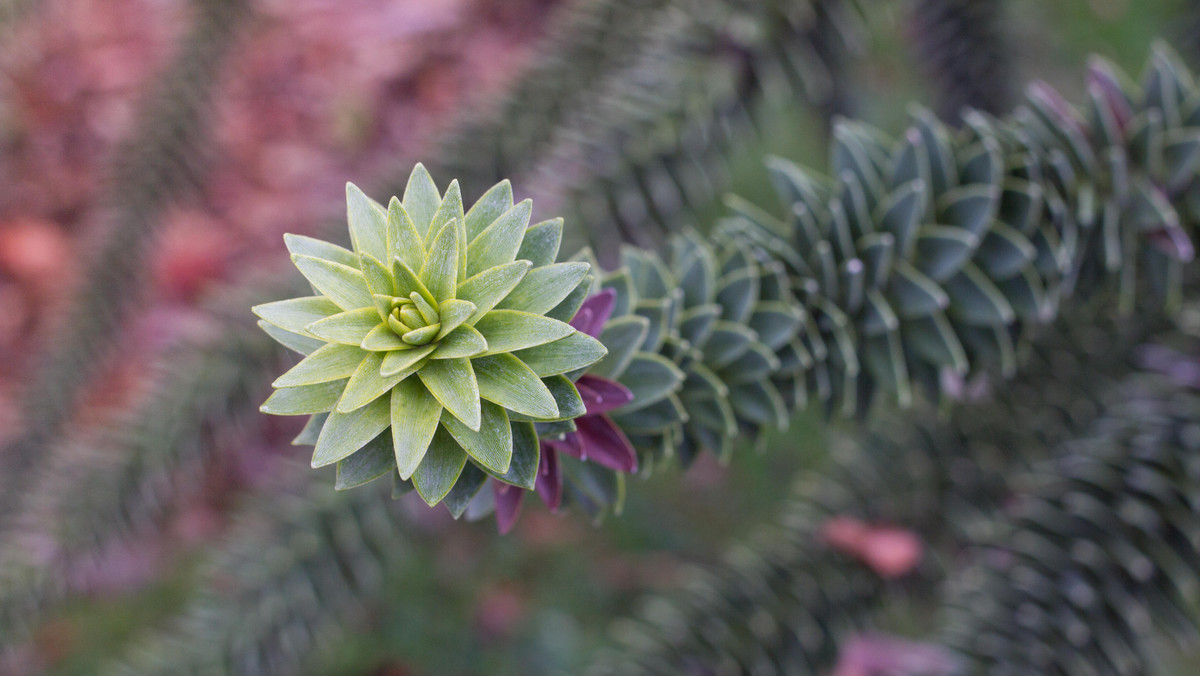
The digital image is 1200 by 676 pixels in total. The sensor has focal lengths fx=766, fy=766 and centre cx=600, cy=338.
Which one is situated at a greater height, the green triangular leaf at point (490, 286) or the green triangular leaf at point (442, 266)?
the green triangular leaf at point (442, 266)

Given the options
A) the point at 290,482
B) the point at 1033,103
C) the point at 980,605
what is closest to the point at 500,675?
the point at 290,482

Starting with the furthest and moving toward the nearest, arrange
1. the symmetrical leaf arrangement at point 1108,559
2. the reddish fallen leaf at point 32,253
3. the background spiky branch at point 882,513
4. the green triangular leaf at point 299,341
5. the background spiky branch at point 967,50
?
the reddish fallen leaf at point 32,253 → the background spiky branch at point 967,50 → the background spiky branch at point 882,513 → the symmetrical leaf arrangement at point 1108,559 → the green triangular leaf at point 299,341

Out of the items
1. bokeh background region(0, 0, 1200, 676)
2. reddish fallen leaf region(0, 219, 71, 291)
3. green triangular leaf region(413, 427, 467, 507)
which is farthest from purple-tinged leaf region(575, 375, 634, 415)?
reddish fallen leaf region(0, 219, 71, 291)

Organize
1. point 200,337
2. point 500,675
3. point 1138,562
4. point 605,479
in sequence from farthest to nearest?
1. point 500,675
2. point 200,337
3. point 1138,562
4. point 605,479

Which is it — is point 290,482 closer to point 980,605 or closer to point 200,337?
point 200,337

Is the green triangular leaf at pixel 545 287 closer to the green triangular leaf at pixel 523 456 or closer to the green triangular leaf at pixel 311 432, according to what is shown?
the green triangular leaf at pixel 523 456

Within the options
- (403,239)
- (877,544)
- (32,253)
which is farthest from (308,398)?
(32,253)

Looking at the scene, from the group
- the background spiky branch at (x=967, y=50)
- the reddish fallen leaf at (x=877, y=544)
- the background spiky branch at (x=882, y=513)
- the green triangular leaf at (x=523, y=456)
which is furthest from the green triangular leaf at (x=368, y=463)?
the background spiky branch at (x=967, y=50)

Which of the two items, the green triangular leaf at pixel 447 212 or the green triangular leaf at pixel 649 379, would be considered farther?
the green triangular leaf at pixel 649 379
